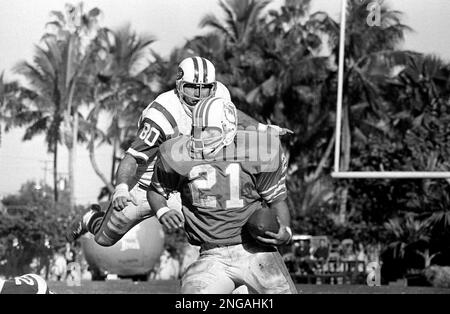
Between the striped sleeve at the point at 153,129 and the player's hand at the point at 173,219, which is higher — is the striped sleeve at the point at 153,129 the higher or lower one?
the higher one

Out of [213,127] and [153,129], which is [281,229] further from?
[153,129]

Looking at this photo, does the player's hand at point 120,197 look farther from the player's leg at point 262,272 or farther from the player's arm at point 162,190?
the player's leg at point 262,272

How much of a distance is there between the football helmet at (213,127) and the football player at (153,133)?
0.74m

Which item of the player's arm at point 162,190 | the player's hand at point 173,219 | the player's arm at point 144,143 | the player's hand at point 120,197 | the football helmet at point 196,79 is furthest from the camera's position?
the player's arm at point 144,143

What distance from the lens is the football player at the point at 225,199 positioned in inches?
215

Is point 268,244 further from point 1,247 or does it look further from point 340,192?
point 340,192

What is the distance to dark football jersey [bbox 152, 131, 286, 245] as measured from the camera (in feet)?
18.1

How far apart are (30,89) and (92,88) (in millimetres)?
1997

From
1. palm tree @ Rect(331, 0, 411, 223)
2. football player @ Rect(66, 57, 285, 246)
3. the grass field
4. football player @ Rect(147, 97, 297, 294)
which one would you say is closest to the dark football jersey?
football player @ Rect(147, 97, 297, 294)

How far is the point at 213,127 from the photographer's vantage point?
552 cm

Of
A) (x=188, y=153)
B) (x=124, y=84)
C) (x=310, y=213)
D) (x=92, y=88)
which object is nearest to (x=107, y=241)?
(x=188, y=153)

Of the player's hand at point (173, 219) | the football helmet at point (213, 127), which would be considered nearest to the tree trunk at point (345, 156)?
the football helmet at point (213, 127)

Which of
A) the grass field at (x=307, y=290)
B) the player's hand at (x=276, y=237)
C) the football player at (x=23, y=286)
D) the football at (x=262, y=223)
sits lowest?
the grass field at (x=307, y=290)
